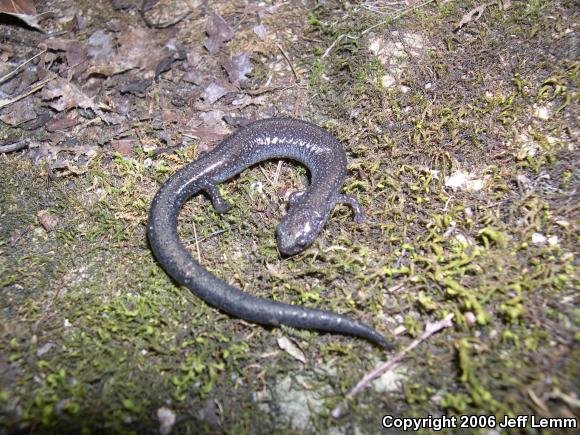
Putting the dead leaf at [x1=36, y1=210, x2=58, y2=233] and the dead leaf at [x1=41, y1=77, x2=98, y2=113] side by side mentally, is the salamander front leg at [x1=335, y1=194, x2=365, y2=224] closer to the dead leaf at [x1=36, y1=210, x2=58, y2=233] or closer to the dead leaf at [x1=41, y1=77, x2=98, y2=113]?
the dead leaf at [x1=36, y1=210, x2=58, y2=233]

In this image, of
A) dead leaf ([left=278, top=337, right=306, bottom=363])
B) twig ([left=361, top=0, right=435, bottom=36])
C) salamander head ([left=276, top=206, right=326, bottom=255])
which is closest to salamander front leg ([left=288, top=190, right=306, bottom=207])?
salamander head ([left=276, top=206, right=326, bottom=255])

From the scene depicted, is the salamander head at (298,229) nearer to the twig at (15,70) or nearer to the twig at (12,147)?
the twig at (12,147)

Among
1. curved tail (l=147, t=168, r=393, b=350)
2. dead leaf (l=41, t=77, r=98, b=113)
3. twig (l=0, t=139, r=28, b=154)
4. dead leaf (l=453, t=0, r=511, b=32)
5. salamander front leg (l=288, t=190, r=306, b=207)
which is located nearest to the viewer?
curved tail (l=147, t=168, r=393, b=350)

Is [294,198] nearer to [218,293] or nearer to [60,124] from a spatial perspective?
[218,293]

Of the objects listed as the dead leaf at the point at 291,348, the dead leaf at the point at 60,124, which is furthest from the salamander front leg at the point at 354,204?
the dead leaf at the point at 60,124

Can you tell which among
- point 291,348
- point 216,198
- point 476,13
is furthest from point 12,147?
point 476,13

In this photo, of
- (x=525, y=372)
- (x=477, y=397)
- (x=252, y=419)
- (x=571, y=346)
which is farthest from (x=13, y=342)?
(x=571, y=346)

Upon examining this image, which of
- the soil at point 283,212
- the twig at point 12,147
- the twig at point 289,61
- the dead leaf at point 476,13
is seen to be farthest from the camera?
the twig at point 289,61
